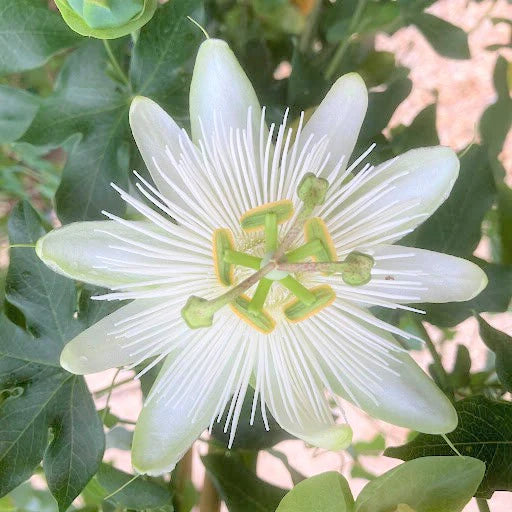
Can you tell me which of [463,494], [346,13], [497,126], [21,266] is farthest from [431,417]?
[346,13]

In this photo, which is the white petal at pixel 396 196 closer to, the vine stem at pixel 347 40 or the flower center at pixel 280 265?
the flower center at pixel 280 265

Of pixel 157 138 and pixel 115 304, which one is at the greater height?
pixel 157 138

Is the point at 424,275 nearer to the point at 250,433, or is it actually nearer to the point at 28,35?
the point at 250,433

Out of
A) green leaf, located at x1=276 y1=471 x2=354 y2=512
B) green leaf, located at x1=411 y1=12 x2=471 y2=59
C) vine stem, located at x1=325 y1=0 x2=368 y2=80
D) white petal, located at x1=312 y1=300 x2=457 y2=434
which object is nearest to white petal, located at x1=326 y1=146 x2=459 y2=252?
white petal, located at x1=312 y1=300 x2=457 y2=434

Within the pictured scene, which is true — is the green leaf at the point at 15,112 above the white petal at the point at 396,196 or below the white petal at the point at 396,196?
below

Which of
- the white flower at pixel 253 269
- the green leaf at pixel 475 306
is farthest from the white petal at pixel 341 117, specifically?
the green leaf at pixel 475 306

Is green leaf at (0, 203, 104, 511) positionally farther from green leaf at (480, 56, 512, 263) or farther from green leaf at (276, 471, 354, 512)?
green leaf at (480, 56, 512, 263)

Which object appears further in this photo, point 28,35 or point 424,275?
point 28,35

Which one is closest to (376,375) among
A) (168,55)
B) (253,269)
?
(253,269)
